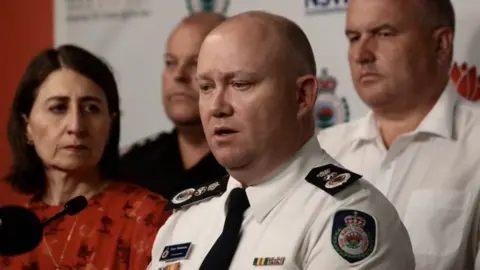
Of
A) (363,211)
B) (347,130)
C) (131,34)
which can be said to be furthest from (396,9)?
(131,34)

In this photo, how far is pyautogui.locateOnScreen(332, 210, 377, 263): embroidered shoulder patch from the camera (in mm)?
1189

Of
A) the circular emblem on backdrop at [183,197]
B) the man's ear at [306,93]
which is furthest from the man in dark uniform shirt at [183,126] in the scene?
the man's ear at [306,93]

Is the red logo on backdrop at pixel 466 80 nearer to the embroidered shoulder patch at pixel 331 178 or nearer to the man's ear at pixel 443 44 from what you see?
the man's ear at pixel 443 44

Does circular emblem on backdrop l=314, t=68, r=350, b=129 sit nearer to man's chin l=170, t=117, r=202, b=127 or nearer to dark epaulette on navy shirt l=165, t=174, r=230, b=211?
man's chin l=170, t=117, r=202, b=127

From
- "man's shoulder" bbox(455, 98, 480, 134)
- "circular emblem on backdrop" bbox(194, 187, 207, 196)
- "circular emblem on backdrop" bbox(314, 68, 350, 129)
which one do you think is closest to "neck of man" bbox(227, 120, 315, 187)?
"circular emblem on backdrop" bbox(194, 187, 207, 196)

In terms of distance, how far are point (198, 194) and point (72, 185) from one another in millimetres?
385

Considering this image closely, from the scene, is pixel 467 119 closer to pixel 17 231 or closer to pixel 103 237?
pixel 103 237

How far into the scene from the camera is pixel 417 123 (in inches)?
73.7

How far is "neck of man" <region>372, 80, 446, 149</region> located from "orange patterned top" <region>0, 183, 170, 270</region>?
56cm

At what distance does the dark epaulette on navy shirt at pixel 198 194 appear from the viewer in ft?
4.79

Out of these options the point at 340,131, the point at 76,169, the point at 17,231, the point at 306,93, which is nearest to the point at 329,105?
the point at 340,131

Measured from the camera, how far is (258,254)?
128 cm

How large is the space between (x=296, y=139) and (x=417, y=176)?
0.57m

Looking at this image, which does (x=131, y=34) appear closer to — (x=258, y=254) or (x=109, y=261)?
(x=109, y=261)
